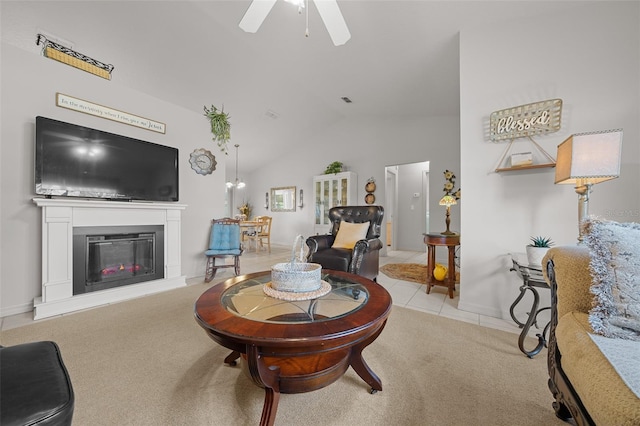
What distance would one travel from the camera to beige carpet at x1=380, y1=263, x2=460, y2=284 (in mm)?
3356

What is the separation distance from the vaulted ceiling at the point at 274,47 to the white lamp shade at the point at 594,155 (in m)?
1.37

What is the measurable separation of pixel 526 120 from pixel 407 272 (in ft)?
8.07

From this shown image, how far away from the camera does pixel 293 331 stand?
87 cm

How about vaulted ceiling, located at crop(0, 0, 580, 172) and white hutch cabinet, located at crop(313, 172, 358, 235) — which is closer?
vaulted ceiling, located at crop(0, 0, 580, 172)

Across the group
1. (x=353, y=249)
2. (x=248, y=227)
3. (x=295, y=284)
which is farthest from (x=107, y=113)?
(x=248, y=227)

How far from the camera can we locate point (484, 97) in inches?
87.0

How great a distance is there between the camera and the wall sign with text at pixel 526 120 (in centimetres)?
193

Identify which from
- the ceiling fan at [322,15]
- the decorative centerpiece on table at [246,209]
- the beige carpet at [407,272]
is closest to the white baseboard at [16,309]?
the ceiling fan at [322,15]

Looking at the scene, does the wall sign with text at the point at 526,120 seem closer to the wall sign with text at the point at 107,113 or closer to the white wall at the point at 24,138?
the wall sign with text at the point at 107,113

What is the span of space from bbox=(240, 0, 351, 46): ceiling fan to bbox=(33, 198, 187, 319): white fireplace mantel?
228 centimetres

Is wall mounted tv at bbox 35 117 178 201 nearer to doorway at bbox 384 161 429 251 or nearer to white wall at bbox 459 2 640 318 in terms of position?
white wall at bbox 459 2 640 318

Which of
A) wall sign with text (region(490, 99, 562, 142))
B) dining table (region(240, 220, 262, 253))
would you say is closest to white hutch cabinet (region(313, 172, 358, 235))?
dining table (region(240, 220, 262, 253))

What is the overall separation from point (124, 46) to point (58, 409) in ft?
12.6

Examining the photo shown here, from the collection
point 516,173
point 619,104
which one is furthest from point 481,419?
point 619,104
